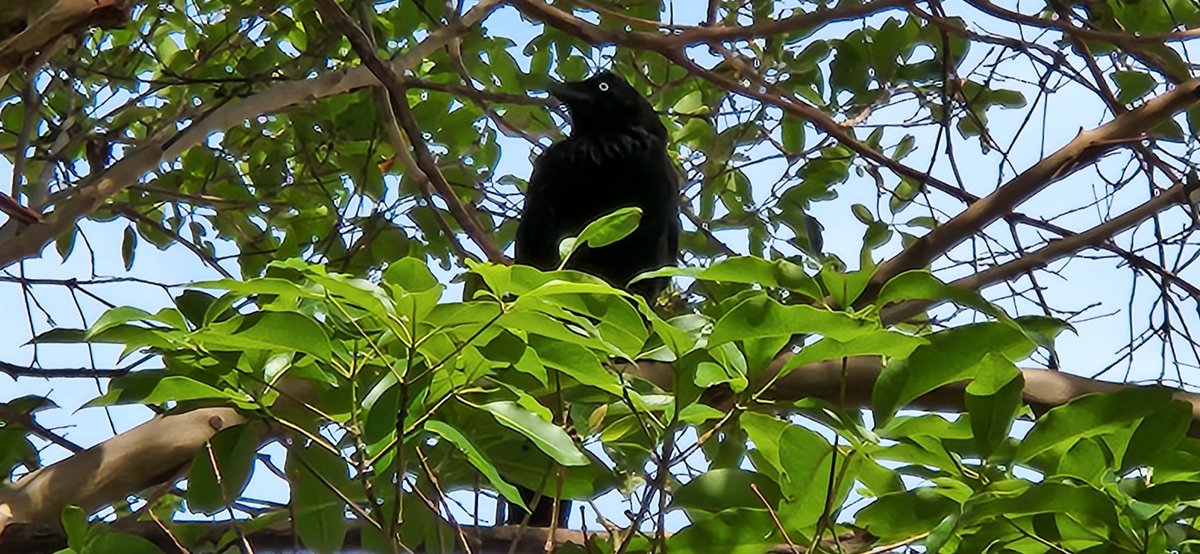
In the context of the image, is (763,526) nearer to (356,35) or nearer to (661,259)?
(356,35)

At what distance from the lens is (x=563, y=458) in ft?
2.74

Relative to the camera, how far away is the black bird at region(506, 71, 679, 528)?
3.14m

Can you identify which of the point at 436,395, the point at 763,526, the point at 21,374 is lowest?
the point at 763,526

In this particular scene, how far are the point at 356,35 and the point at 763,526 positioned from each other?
4.00 ft

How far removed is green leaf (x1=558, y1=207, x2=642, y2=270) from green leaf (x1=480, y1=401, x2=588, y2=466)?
0.10m

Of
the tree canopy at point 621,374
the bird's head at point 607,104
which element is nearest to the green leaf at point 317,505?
the tree canopy at point 621,374

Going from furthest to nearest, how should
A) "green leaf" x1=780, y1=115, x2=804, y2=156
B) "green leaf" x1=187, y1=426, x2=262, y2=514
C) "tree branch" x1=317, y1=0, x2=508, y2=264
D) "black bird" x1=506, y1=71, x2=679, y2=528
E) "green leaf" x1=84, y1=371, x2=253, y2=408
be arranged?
"black bird" x1=506, y1=71, x2=679, y2=528 → "green leaf" x1=780, y1=115, x2=804, y2=156 → "tree branch" x1=317, y1=0, x2=508, y2=264 → "green leaf" x1=187, y1=426, x2=262, y2=514 → "green leaf" x1=84, y1=371, x2=253, y2=408

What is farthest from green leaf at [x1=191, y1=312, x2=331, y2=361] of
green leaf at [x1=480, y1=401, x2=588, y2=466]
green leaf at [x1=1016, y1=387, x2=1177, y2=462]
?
green leaf at [x1=1016, y1=387, x2=1177, y2=462]

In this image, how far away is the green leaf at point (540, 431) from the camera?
837 mm

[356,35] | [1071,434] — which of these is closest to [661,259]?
[356,35]

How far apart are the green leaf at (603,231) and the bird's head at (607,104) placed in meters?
2.21

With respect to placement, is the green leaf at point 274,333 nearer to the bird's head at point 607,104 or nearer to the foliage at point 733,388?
the foliage at point 733,388

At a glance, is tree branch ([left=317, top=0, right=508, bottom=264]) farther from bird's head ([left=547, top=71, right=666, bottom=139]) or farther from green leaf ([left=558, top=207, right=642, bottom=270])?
green leaf ([left=558, top=207, right=642, bottom=270])

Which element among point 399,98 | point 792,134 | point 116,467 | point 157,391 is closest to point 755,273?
point 157,391
